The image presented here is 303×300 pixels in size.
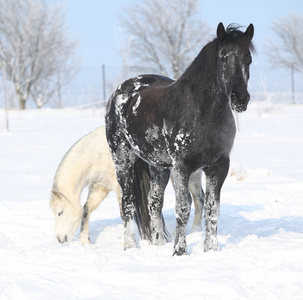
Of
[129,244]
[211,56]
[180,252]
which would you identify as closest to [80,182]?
[129,244]

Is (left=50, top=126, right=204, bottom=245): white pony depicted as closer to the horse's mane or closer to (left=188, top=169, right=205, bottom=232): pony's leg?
(left=188, top=169, right=205, bottom=232): pony's leg

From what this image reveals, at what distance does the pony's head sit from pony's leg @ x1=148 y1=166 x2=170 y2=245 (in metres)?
0.87

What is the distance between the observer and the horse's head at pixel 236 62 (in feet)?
11.1

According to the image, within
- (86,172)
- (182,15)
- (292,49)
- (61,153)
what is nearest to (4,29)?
(182,15)

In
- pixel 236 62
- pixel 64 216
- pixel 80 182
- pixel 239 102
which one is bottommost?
pixel 64 216

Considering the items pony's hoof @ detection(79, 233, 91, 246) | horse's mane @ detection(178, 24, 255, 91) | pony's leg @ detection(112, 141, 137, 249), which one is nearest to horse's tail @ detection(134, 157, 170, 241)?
pony's leg @ detection(112, 141, 137, 249)

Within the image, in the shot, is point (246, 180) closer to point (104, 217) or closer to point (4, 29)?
point (104, 217)

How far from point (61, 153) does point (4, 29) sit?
22.1 m

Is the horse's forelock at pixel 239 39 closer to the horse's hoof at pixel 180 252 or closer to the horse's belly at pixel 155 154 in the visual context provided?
the horse's belly at pixel 155 154

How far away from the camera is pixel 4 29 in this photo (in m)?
32.1

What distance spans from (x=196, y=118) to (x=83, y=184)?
6.44 feet

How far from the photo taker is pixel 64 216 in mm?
5117

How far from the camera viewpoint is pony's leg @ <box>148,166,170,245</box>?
4.79m

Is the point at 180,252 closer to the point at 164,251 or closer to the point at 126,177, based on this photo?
the point at 164,251
